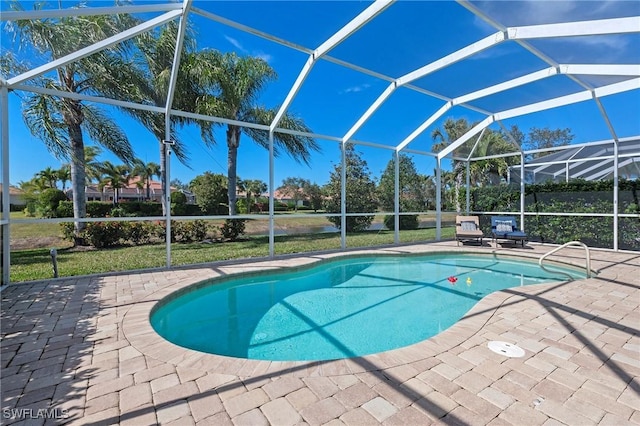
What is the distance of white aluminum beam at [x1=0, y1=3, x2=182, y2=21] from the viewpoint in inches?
152

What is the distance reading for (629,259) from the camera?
25.6ft

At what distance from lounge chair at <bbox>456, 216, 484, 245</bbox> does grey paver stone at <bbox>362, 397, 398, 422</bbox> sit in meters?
9.46

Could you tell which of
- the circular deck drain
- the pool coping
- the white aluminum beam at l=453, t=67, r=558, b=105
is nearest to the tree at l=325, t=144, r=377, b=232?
the white aluminum beam at l=453, t=67, r=558, b=105

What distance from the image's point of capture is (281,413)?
2.11 m

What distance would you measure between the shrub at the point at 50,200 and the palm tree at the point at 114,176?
2.73 m

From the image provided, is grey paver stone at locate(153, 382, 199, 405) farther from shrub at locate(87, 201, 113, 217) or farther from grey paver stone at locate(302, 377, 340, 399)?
shrub at locate(87, 201, 113, 217)

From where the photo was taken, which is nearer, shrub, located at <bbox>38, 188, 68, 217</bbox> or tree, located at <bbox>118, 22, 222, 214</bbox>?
shrub, located at <bbox>38, 188, 68, 217</bbox>

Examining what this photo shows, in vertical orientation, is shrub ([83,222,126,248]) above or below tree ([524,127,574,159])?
below

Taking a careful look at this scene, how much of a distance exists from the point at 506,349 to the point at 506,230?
29.4ft

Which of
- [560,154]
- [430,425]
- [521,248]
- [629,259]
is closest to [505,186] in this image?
[560,154]

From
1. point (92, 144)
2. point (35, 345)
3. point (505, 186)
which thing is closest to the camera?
point (35, 345)

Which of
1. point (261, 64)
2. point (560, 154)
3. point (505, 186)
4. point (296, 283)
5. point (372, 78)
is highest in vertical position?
point (261, 64)

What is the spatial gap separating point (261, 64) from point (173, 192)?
645 centimetres

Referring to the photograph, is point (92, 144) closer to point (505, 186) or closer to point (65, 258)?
point (65, 258)
